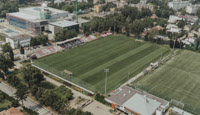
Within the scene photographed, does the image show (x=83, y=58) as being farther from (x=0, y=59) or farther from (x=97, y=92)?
(x=0, y=59)

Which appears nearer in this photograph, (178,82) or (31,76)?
(31,76)

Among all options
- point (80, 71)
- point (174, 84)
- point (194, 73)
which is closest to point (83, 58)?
point (80, 71)

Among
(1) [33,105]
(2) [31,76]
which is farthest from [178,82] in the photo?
(2) [31,76]

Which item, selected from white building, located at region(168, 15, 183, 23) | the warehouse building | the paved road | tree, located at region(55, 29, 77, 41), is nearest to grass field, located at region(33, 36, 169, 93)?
tree, located at region(55, 29, 77, 41)

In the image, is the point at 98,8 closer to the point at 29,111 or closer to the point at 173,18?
the point at 173,18

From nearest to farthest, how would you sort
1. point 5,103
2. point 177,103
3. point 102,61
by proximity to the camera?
point 5,103, point 177,103, point 102,61

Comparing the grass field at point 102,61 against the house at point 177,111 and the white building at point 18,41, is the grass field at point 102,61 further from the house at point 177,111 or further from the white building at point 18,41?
the white building at point 18,41
